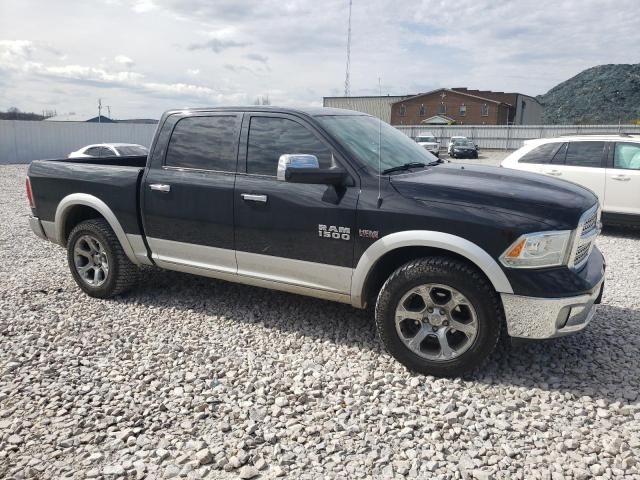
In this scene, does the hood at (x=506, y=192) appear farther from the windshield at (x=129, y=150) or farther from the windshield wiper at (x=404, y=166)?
the windshield at (x=129, y=150)

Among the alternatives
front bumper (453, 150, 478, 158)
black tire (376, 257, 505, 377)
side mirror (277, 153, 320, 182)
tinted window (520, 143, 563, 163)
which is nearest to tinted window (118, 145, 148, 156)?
tinted window (520, 143, 563, 163)

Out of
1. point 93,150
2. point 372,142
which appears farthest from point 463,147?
point 372,142

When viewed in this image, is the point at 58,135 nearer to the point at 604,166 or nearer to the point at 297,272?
the point at 604,166

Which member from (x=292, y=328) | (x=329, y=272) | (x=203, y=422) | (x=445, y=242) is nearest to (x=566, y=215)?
(x=445, y=242)

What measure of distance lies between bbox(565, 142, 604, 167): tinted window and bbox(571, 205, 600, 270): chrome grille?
524 cm

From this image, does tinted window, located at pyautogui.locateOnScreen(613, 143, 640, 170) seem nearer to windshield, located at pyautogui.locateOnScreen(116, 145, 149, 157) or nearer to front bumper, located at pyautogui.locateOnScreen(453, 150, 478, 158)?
windshield, located at pyautogui.locateOnScreen(116, 145, 149, 157)

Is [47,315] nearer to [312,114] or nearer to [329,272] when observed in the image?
[329,272]

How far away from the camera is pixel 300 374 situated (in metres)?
3.65

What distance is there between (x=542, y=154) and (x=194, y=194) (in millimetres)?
6632

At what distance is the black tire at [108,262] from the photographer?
5.01 metres

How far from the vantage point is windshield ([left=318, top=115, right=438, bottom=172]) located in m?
3.97

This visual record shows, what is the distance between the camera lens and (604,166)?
825cm

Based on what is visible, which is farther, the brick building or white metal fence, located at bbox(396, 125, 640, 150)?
the brick building

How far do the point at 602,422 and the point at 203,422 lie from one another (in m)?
2.41
